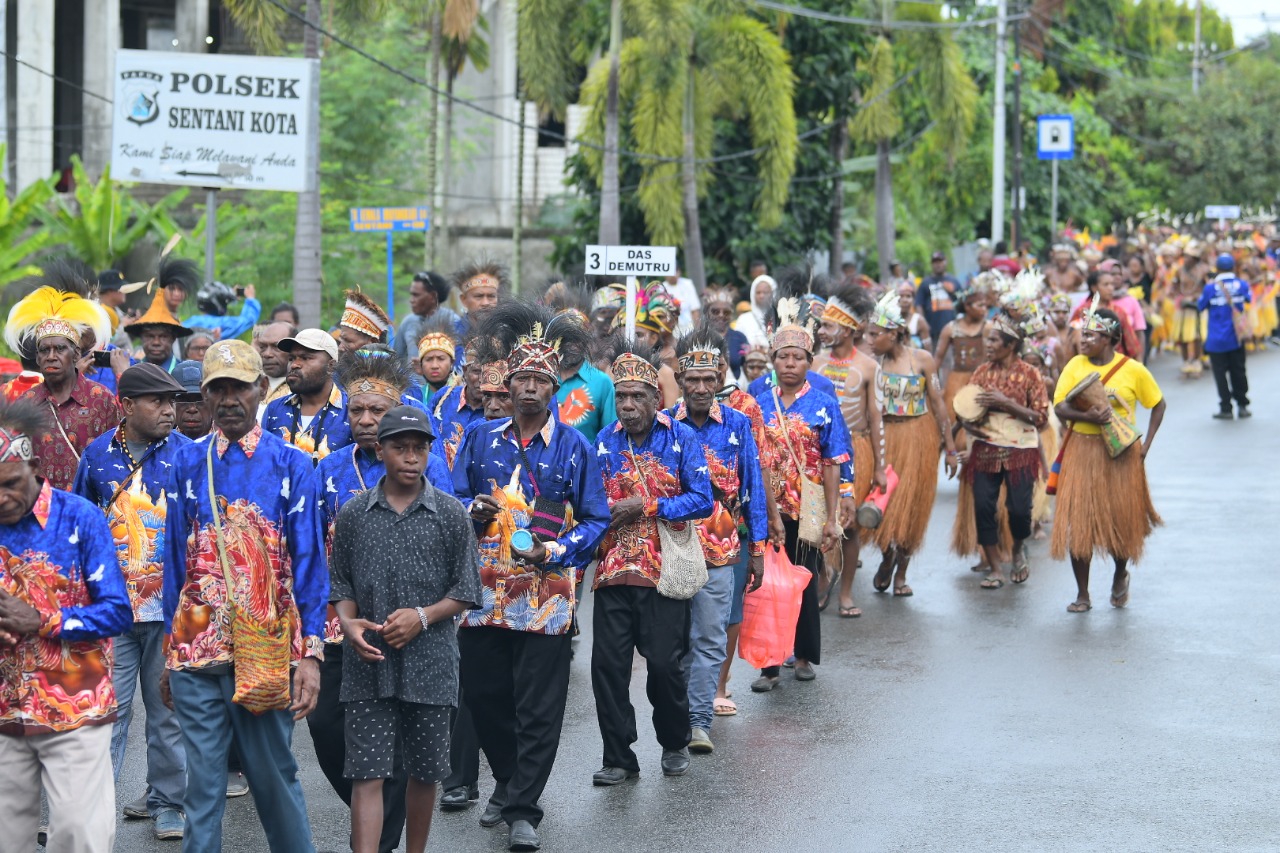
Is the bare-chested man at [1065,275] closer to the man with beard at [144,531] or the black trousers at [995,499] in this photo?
the black trousers at [995,499]

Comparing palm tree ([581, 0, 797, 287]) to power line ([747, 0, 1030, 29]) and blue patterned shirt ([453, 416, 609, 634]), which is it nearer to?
power line ([747, 0, 1030, 29])

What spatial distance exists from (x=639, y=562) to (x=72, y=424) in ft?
8.51

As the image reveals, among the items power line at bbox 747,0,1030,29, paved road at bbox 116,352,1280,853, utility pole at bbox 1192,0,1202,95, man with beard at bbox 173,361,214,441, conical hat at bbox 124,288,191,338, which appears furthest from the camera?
utility pole at bbox 1192,0,1202,95

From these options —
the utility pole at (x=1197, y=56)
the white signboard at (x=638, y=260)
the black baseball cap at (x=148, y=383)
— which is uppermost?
the utility pole at (x=1197, y=56)

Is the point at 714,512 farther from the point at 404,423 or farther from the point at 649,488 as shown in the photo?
the point at 404,423

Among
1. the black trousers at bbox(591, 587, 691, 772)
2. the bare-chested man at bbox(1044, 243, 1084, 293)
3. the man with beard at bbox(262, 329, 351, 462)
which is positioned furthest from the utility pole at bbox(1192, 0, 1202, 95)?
the man with beard at bbox(262, 329, 351, 462)

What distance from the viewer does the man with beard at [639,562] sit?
779 cm

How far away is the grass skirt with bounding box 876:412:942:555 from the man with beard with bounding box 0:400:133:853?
291 inches

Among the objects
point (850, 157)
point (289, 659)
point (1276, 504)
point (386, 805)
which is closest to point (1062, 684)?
point (386, 805)

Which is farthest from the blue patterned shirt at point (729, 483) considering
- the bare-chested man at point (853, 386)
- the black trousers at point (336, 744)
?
the bare-chested man at point (853, 386)

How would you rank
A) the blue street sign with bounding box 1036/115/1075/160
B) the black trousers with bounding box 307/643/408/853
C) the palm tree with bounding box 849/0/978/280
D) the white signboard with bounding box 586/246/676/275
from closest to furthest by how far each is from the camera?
the black trousers with bounding box 307/643/408/853 → the white signboard with bounding box 586/246/676/275 → the palm tree with bounding box 849/0/978/280 → the blue street sign with bounding box 1036/115/1075/160

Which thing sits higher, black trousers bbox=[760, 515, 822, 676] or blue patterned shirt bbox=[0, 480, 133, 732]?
blue patterned shirt bbox=[0, 480, 133, 732]

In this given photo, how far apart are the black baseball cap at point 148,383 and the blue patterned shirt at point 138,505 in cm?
25

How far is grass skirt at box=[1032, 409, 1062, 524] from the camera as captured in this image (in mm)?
14555
